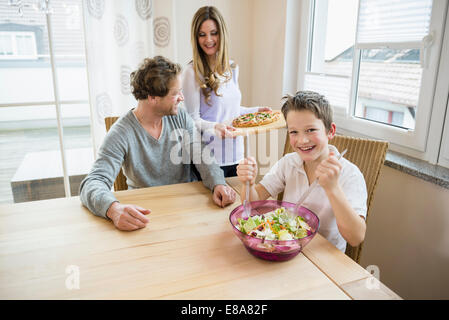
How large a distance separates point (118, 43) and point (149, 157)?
44.7 inches

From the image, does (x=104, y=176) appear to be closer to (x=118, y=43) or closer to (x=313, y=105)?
(x=313, y=105)

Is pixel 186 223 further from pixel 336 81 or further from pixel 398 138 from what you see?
pixel 336 81

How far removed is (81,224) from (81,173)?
1626 mm

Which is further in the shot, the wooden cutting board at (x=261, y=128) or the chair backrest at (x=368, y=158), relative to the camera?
the wooden cutting board at (x=261, y=128)

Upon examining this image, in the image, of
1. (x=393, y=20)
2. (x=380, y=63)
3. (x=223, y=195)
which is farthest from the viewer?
(x=380, y=63)

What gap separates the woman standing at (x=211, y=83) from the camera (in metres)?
1.74

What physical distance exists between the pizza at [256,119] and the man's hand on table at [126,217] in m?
0.78

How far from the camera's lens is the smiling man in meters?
1.36

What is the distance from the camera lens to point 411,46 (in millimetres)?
1623

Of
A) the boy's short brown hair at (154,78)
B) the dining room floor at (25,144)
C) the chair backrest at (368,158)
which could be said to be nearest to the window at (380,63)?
the chair backrest at (368,158)

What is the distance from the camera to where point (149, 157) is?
4.99 ft

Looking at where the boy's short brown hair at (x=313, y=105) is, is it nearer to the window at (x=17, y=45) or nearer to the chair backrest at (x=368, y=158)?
the chair backrest at (x=368, y=158)

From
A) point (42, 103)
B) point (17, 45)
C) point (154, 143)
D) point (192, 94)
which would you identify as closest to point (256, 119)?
point (192, 94)
